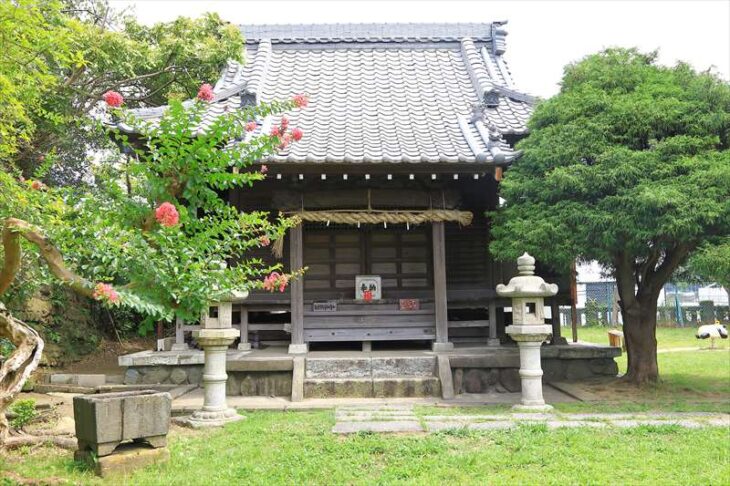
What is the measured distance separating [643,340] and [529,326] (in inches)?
116

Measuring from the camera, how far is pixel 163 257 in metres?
5.24

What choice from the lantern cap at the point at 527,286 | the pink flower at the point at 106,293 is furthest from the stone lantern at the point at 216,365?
the lantern cap at the point at 527,286

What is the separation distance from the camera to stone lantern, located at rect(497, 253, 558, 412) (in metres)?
8.78

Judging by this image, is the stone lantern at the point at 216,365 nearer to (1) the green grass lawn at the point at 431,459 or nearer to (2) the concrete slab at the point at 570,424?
(1) the green grass lawn at the point at 431,459

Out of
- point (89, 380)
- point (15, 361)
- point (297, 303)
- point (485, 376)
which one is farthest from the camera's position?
point (89, 380)

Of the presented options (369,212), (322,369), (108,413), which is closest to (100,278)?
(108,413)

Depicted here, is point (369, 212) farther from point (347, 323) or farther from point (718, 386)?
point (718, 386)

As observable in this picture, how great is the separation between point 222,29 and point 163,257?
1153cm

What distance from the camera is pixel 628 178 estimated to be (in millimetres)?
9047

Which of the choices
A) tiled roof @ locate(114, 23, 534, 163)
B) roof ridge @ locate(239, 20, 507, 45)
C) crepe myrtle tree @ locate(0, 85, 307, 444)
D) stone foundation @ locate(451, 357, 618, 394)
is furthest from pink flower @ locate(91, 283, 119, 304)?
roof ridge @ locate(239, 20, 507, 45)

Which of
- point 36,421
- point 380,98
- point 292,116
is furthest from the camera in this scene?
point 380,98

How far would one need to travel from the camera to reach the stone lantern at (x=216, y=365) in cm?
831

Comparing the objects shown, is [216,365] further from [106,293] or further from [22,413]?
[106,293]

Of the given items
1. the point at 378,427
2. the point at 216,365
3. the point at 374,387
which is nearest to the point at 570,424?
the point at 378,427
